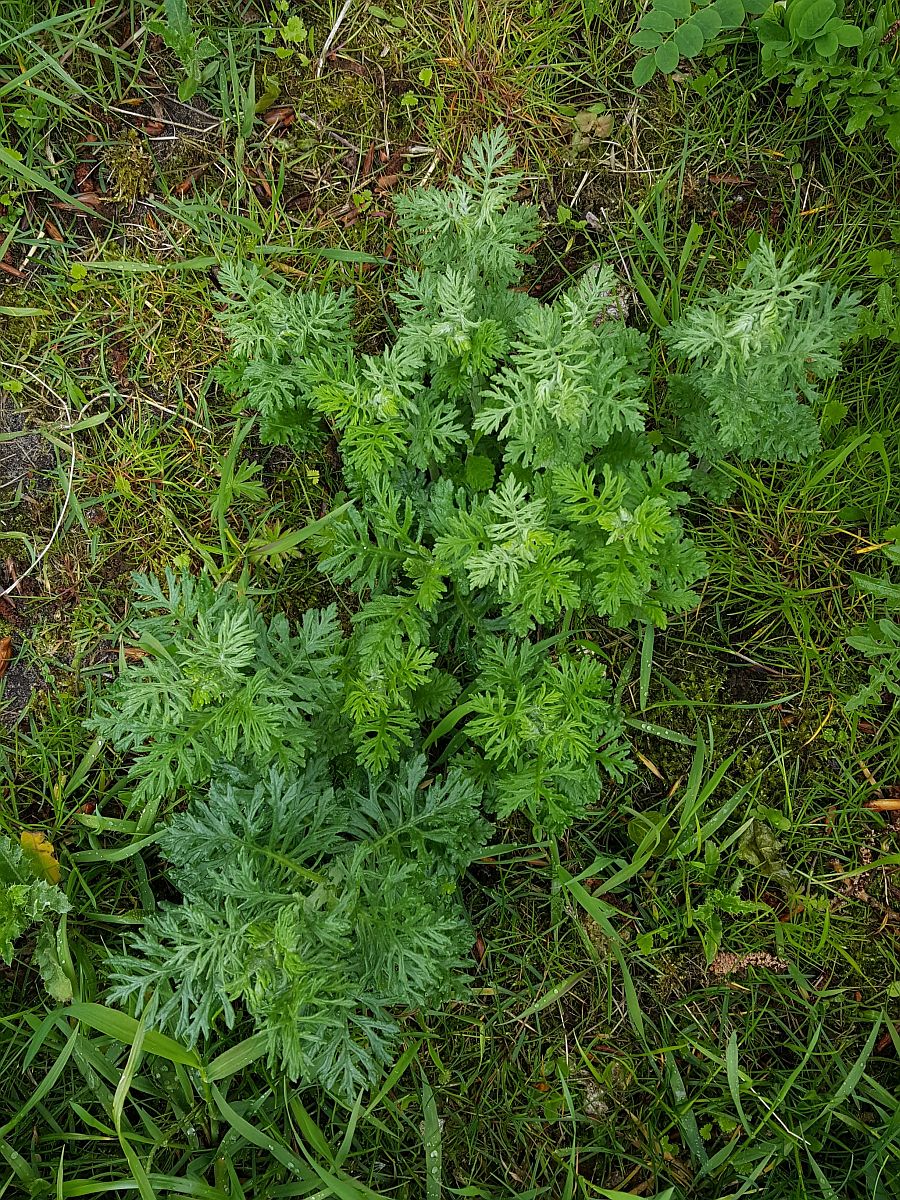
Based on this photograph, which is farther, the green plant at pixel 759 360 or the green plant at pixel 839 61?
the green plant at pixel 839 61

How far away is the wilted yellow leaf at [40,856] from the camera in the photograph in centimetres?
339

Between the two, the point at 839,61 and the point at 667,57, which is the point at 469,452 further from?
the point at 839,61

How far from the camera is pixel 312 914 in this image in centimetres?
266

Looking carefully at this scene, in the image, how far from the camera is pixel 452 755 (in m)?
3.45

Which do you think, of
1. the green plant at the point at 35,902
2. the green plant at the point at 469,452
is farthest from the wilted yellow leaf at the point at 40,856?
the green plant at the point at 469,452

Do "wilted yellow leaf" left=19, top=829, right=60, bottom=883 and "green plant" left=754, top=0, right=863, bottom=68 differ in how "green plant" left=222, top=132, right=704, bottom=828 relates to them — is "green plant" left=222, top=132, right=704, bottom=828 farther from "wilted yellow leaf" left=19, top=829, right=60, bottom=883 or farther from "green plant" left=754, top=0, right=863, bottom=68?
"wilted yellow leaf" left=19, top=829, right=60, bottom=883

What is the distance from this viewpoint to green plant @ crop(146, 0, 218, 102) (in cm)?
347

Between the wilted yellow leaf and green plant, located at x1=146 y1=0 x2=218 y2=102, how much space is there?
2.98 meters

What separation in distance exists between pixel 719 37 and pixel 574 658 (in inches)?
101

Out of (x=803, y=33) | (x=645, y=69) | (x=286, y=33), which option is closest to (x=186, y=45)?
(x=286, y=33)

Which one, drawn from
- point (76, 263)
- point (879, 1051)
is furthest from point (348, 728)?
point (879, 1051)

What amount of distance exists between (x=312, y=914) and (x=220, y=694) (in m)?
0.72

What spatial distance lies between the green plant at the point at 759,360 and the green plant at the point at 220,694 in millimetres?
1506

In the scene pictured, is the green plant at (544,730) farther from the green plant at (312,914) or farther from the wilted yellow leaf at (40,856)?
the wilted yellow leaf at (40,856)
